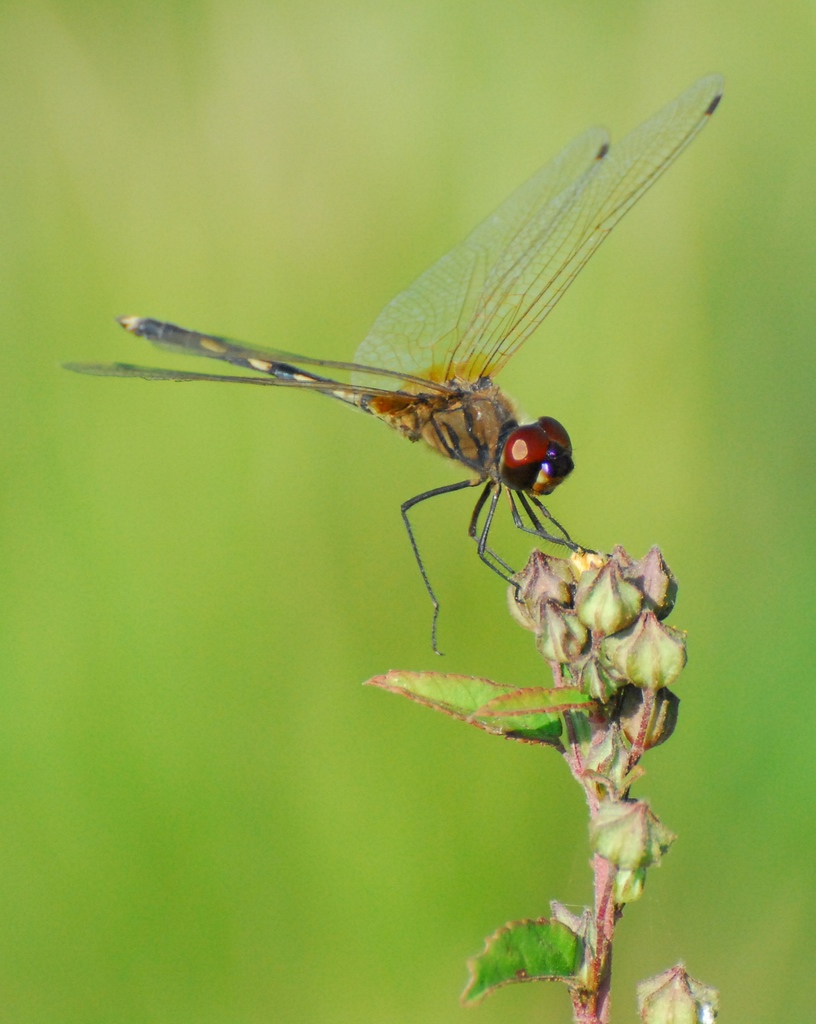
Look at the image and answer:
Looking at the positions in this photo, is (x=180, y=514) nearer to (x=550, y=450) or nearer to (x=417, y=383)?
(x=417, y=383)

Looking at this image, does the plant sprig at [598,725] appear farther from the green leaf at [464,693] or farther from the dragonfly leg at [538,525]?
the dragonfly leg at [538,525]

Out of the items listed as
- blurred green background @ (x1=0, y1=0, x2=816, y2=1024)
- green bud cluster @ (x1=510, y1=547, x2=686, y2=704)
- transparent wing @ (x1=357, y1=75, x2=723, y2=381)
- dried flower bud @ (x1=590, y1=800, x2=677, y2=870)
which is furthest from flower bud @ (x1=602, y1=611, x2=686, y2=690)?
blurred green background @ (x1=0, y1=0, x2=816, y2=1024)

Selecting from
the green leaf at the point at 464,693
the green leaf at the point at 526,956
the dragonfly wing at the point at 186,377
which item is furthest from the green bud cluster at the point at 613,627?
the dragonfly wing at the point at 186,377

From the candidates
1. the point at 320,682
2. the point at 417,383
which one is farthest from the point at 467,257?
the point at 320,682

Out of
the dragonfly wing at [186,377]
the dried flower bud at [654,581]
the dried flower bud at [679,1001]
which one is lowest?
the dried flower bud at [679,1001]

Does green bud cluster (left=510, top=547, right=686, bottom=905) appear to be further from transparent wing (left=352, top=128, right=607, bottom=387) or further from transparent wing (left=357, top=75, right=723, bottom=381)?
transparent wing (left=352, top=128, right=607, bottom=387)

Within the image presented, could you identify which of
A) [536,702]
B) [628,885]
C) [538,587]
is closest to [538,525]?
[538,587]

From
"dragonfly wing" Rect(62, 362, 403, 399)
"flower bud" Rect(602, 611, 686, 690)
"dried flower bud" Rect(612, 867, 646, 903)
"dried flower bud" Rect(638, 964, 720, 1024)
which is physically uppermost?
"dragonfly wing" Rect(62, 362, 403, 399)
